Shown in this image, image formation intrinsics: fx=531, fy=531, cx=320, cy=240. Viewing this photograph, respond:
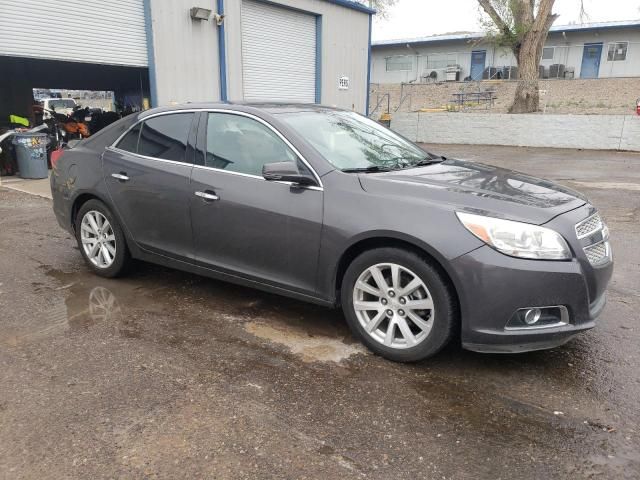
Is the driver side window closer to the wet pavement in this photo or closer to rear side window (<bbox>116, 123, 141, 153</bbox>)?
rear side window (<bbox>116, 123, 141, 153</bbox>)

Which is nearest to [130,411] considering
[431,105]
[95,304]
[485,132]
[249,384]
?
[249,384]

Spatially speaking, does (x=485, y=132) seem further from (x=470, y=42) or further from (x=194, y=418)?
(x=194, y=418)

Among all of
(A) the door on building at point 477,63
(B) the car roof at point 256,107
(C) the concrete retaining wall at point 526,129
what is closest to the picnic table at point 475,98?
(C) the concrete retaining wall at point 526,129

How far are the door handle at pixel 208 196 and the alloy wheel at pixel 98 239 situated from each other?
1202 millimetres

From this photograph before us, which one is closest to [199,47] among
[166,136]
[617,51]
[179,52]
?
[179,52]

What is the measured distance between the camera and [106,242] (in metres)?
4.79

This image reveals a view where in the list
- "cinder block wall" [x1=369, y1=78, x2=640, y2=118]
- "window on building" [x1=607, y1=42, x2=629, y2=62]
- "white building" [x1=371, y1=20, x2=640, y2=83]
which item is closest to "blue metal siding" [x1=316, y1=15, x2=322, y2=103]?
"cinder block wall" [x1=369, y1=78, x2=640, y2=118]

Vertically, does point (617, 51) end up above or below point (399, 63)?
above

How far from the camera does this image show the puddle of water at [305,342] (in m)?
3.47

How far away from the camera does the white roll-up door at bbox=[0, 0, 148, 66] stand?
9867 mm

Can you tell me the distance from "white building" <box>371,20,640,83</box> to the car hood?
2767cm

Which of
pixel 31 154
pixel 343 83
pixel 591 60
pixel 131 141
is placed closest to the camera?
pixel 131 141

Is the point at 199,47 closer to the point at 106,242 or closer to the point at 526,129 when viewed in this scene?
the point at 106,242

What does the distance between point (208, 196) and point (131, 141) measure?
3.82ft
